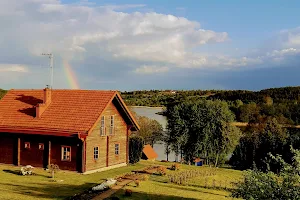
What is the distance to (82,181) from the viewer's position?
27828mm

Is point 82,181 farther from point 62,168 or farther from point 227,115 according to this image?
point 227,115

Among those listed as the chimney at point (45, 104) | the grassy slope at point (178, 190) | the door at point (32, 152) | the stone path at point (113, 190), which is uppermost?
the chimney at point (45, 104)

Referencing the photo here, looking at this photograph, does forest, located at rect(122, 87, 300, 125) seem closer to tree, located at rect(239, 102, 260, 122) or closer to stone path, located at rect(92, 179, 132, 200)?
tree, located at rect(239, 102, 260, 122)

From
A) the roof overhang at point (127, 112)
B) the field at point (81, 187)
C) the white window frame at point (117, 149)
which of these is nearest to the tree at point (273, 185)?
the field at point (81, 187)

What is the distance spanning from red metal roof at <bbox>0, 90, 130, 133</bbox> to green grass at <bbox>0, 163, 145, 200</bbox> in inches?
141

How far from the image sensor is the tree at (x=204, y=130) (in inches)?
2283

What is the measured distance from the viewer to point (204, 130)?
58.1m

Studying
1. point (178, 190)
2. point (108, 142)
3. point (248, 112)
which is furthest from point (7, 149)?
point (248, 112)

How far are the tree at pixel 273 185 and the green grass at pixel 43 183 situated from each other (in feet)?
41.9

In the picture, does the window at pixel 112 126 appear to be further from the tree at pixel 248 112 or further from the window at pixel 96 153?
the tree at pixel 248 112

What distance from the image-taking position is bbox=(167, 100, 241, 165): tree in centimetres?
5800

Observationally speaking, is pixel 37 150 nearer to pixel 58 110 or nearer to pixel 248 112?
pixel 58 110

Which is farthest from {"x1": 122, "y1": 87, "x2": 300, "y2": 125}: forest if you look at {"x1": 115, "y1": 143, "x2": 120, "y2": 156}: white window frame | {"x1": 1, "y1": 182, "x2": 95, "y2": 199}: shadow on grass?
{"x1": 1, "y1": 182, "x2": 95, "y2": 199}: shadow on grass

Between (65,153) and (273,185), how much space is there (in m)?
21.0
